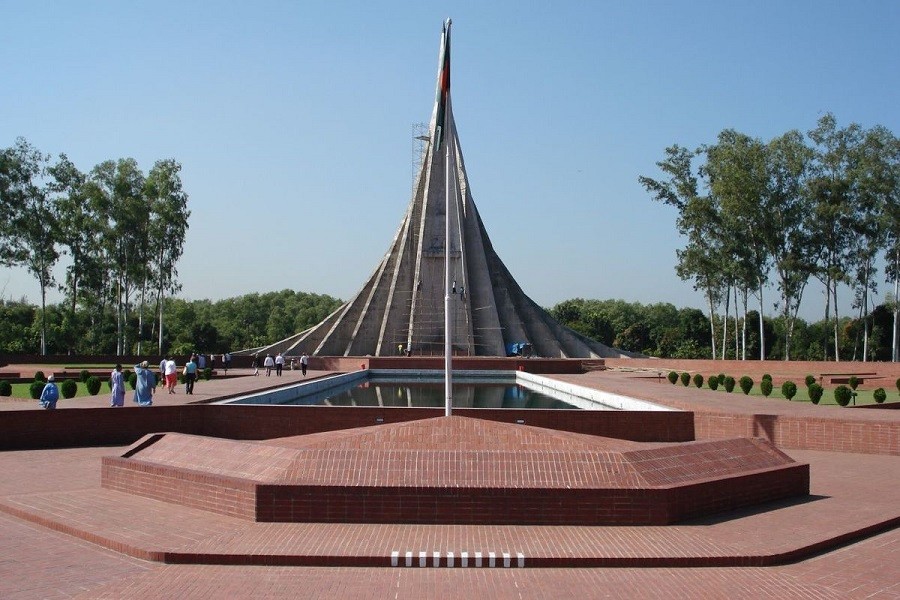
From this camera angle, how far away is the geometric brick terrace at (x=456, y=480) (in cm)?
566

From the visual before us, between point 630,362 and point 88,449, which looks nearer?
point 88,449

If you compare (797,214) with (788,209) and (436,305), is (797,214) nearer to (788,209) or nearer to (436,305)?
(788,209)

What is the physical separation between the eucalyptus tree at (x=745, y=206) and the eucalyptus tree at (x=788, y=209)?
0.92 feet

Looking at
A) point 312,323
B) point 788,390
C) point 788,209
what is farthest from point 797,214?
point 312,323

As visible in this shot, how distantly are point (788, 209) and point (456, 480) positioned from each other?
25.5m

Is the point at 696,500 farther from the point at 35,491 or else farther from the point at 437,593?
the point at 35,491

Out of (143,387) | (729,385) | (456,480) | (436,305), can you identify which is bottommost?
(729,385)

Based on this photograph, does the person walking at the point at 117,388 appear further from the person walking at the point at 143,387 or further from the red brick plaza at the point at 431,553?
the red brick plaza at the point at 431,553

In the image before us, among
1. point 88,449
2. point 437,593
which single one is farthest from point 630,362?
point 437,593

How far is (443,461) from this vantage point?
19.3 feet

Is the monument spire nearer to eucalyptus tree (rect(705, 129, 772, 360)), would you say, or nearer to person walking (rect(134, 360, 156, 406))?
eucalyptus tree (rect(705, 129, 772, 360))

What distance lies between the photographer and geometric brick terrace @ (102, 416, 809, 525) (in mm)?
5656

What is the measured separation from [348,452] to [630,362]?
24262mm

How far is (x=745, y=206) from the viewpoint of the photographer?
1100 inches
